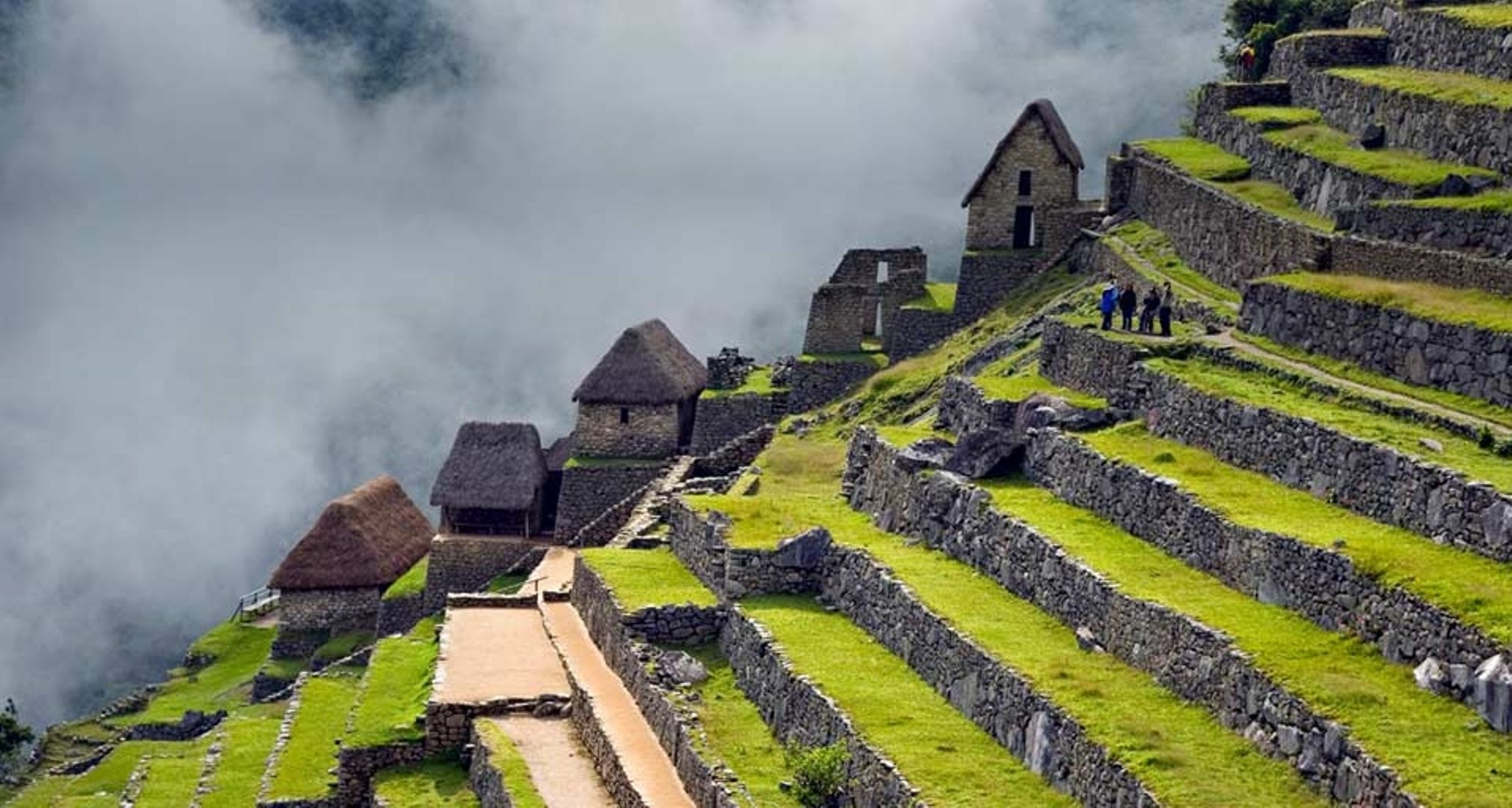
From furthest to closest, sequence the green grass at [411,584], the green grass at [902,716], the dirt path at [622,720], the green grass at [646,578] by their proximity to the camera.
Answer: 1. the green grass at [411,584]
2. the green grass at [646,578]
3. the dirt path at [622,720]
4. the green grass at [902,716]

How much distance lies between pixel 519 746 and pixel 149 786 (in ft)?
37.3

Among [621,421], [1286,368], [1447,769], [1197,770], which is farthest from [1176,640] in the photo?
[621,421]

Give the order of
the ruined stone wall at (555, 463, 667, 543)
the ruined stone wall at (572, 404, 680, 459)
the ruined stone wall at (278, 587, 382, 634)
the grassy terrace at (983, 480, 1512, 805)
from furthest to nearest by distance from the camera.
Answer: the ruined stone wall at (572, 404, 680, 459)
the ruined stone wall at (278, 587, 382, 634)
the ruined stone wall at (555, 463, 667, 543)
the grassy terrace at (983, 480, 1512, 805)

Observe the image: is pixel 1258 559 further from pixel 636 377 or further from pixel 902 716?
pixel 636 377

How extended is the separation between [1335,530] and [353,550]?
3383cm

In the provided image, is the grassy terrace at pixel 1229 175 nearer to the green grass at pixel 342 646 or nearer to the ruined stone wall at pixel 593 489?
the ruined stone wall at pixel 593 489

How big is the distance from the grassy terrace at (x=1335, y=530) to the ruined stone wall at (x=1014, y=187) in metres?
22.4

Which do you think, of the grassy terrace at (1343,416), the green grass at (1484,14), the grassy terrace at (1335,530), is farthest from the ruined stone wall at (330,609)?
the grassy terrace at (1335,530)

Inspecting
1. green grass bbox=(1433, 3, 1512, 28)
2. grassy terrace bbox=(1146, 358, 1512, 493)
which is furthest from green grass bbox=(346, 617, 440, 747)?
green grass bbox=(1433, 3, 1512, 28)

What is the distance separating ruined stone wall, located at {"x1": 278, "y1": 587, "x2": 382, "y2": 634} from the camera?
59562 mm

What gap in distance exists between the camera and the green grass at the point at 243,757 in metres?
45.1

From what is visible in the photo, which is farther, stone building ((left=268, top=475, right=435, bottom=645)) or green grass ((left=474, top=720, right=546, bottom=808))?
stone building ((left=268, top=475, right=435, bottom=645))

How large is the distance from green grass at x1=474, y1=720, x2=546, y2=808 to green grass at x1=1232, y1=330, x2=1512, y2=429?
10.7 meters

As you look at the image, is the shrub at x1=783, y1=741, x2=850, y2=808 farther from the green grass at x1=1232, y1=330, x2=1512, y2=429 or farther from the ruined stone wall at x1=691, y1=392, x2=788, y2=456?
the ruined stone wall at x1=691, y1=392, x2=788, y2=456
